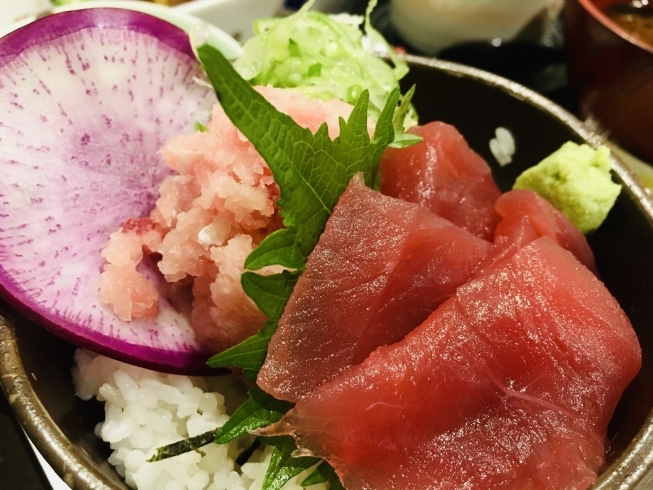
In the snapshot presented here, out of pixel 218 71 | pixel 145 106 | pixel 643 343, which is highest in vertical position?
pixel 218 71

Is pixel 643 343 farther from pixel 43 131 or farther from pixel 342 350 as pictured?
pixel 43 131

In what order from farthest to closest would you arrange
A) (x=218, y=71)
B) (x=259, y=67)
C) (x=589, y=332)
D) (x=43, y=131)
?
1. (x=259, y=67)
2. (x=43, y=131)
3. (x=589, y=332)
4. (x=218, y=71)

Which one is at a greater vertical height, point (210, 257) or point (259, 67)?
point (259, 67)

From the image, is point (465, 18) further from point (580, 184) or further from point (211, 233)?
point (211, 233)

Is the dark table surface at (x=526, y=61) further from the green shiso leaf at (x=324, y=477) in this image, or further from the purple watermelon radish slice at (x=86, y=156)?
the green shiso leaf at (x=324, y=477)

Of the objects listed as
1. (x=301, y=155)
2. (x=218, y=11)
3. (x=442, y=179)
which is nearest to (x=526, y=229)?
(x=442, y=179)

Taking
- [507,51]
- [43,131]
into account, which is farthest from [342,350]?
[507,51]
